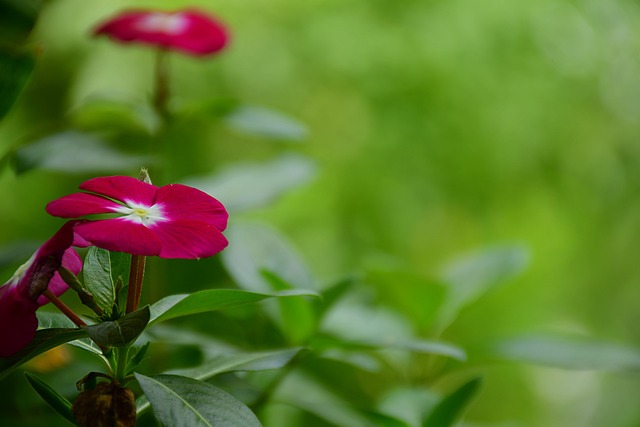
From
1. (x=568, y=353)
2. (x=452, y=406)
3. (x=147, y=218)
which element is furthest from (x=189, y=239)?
(x=568, y=353)

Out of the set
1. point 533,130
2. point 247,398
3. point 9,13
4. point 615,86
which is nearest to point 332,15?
point 533,130

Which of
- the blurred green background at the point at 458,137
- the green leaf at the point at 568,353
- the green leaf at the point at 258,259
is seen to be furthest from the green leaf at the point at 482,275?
the blurred green background at the point at 458,137

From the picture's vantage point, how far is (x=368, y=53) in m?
Answer: 1.45

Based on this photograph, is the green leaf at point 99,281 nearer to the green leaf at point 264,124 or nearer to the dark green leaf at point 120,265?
the dark green leaf at point 120,265

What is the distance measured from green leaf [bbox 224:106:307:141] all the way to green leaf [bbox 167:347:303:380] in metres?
0.33

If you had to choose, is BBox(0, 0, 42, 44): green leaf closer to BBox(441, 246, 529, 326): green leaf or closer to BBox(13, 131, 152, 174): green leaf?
BBox(13, 131, 152, 174): green leaf

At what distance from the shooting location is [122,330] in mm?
388

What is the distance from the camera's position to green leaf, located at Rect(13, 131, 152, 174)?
688 mm

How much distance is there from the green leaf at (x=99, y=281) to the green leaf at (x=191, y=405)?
5cm

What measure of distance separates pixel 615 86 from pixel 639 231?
11.9 inches

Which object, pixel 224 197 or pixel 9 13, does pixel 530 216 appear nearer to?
pixel 224 197

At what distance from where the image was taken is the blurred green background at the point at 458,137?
4.47 feet

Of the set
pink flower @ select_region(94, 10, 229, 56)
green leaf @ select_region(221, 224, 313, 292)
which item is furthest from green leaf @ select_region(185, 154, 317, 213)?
pink flower @ select_region(94, 10, 229, 56)

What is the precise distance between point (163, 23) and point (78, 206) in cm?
43
